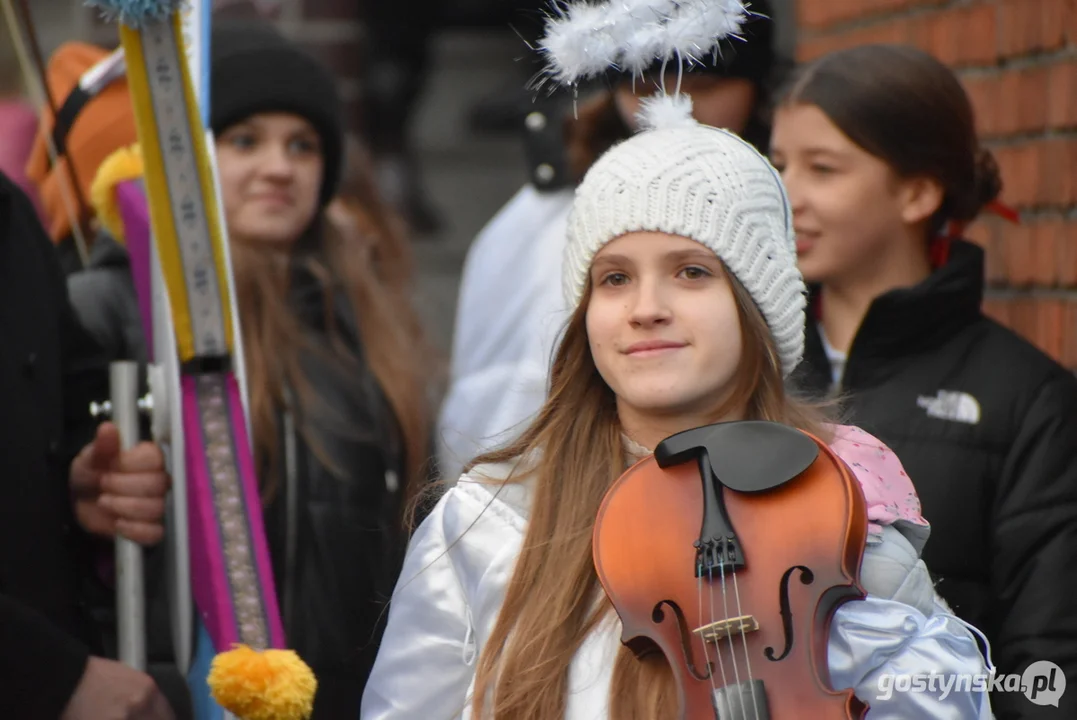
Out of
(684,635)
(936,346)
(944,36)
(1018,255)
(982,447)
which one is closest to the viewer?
(684,635)

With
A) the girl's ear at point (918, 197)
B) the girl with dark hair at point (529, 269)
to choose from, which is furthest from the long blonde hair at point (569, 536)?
the girl with dark hair at point (529, 269)

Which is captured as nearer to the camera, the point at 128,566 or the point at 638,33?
the point at 638,33

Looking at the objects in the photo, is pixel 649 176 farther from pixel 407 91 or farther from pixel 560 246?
pixel 407 91

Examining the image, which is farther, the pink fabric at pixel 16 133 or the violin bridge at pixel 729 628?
the pink fabric at pixel 16 133

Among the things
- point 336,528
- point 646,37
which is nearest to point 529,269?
point 336,528

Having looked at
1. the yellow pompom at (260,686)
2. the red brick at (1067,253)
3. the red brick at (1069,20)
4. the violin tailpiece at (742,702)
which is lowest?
the yellow pompom at (260,686)

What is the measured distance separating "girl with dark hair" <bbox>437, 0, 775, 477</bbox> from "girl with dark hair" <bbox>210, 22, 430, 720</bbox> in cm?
21

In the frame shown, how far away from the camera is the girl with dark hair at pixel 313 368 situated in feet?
12.1

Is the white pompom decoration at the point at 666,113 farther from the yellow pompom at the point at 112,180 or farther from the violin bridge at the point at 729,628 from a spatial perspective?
the yellow pompom at the point at 112,180

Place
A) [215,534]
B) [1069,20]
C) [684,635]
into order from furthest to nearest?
[1069,20] → [215,534] → [684,635]

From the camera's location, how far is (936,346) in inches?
124

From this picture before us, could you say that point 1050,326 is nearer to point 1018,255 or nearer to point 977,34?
point 1018,255

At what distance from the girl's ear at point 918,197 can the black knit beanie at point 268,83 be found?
165 centimetres

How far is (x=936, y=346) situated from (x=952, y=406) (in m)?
0.18
